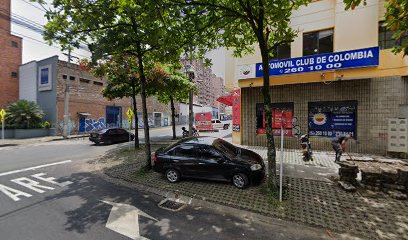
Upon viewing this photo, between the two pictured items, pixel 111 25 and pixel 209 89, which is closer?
pixel 111 25

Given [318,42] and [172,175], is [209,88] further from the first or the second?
[172,175]

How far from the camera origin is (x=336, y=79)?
378 inches

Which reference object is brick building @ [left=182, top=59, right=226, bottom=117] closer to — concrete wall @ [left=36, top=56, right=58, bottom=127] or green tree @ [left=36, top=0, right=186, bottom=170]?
concrete wall @ [left=36, top=56, right=58, bottom=127]

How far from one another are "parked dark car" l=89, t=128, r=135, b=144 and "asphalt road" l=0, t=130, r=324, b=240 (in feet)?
29.2

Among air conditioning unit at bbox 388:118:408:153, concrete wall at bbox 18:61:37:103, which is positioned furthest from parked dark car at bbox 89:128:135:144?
air conditioning unit at bbox 388:118:408:153

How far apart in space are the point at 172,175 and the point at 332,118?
9.04 m

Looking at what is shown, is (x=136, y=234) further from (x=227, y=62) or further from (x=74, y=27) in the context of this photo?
(x=227, y=62)

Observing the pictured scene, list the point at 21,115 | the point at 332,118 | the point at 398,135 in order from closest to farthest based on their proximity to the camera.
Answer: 1. the point at 398,135
2. the point at 332,118
3. the point at 21,115

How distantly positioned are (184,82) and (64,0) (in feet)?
31.3

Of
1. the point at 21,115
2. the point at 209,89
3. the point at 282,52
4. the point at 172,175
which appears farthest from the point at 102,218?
the point at 209,89

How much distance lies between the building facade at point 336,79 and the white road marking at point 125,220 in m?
8.96

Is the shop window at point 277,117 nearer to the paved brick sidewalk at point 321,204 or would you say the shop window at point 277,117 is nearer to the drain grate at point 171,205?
the paved brick sidewalk at point 321,204

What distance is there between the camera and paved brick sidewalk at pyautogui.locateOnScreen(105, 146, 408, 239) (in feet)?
13.1

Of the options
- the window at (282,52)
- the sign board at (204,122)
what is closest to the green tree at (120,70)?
the window at (282,52)
